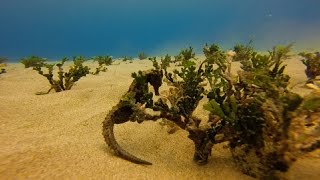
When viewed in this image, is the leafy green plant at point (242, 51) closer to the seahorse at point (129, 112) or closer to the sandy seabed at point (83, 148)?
the sandy seabed at point (83, 148)

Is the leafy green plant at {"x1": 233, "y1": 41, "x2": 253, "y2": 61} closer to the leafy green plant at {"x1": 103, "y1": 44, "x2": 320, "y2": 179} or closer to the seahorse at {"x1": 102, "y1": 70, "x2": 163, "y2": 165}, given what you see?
the leafy green plant at {"x1": 103, "y1": 44, "x2": 320, "y2": 179}

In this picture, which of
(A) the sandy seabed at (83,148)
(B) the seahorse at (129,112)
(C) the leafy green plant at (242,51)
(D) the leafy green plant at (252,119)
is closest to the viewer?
(D) the leafy green plant at (252,119)

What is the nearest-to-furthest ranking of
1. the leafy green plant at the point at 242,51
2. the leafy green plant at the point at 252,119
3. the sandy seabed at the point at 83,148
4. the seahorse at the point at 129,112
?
the leafy green plant at the point at 252,119
the sandy seabed at the point at 83,148
the seahorse at the point at 129,112
the leafy green plant at the point at 242,51

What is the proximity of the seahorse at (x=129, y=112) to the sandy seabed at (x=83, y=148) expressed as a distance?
9cm

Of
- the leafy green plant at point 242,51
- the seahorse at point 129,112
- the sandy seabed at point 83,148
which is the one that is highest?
the leafy green plant at point 242,51

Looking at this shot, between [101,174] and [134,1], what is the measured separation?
20328 centimetres

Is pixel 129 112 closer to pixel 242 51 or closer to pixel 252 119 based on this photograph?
pixel 252 119

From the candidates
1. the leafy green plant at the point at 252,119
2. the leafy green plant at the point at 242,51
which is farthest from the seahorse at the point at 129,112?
the leafy green plant at the point at 242,51

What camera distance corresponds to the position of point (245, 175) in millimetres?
2893

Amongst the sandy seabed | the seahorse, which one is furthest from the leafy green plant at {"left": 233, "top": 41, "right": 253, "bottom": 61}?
the seahorse

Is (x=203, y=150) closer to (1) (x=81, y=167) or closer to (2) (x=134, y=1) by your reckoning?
(1) (x=81, y=167)

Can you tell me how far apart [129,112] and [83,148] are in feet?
2.19

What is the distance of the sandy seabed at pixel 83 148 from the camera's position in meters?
2.88

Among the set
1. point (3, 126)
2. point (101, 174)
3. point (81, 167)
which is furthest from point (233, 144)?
point (3, 126)
